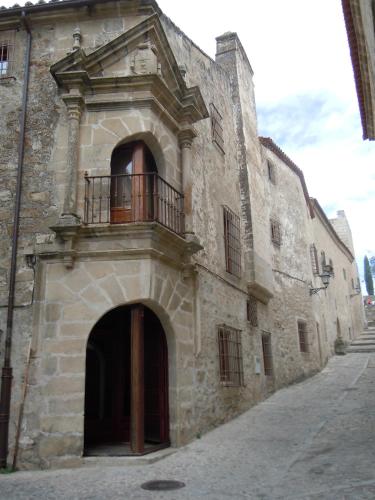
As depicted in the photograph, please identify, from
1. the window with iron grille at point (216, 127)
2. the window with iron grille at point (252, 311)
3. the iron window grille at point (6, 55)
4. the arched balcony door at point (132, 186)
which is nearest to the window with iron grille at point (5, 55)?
the iron window grille at point (6, 55)

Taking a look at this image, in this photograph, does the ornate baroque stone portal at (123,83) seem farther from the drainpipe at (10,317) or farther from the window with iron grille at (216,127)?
the window with iron grille at (216,127)

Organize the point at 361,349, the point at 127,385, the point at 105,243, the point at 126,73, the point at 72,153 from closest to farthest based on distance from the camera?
the point at 105,243
the point at 72,153
the point at 126,73
the point at 127,385
the point at 361,349

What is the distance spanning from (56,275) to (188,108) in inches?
164

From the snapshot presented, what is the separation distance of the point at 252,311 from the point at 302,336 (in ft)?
14.9

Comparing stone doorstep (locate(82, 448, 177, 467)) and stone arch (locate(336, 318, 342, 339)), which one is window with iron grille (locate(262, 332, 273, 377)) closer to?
stone doorstep (locate(82, 448, 177, 467))

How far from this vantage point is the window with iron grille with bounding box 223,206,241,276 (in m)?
11.2

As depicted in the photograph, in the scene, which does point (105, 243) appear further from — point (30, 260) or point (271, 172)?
point (271, 172)

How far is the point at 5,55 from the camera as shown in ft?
29.8

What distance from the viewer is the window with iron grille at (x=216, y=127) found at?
11555 millimetres

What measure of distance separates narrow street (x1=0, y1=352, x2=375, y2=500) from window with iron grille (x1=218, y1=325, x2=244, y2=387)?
2.73 feet

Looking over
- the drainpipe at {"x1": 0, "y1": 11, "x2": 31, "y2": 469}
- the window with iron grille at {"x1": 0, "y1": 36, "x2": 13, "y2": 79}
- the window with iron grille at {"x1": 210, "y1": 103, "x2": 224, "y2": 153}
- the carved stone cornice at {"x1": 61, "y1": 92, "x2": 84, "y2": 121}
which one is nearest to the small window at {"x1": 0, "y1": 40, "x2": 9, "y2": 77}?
the window with iron grille at {"x1": 0, "y1": 36, "x2": 13, "y2": 79}

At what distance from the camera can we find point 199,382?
28.8 feet

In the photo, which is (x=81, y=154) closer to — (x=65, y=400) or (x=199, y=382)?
(x=65, y=400)

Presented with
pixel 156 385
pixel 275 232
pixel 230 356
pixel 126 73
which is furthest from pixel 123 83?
pixel 275 232
